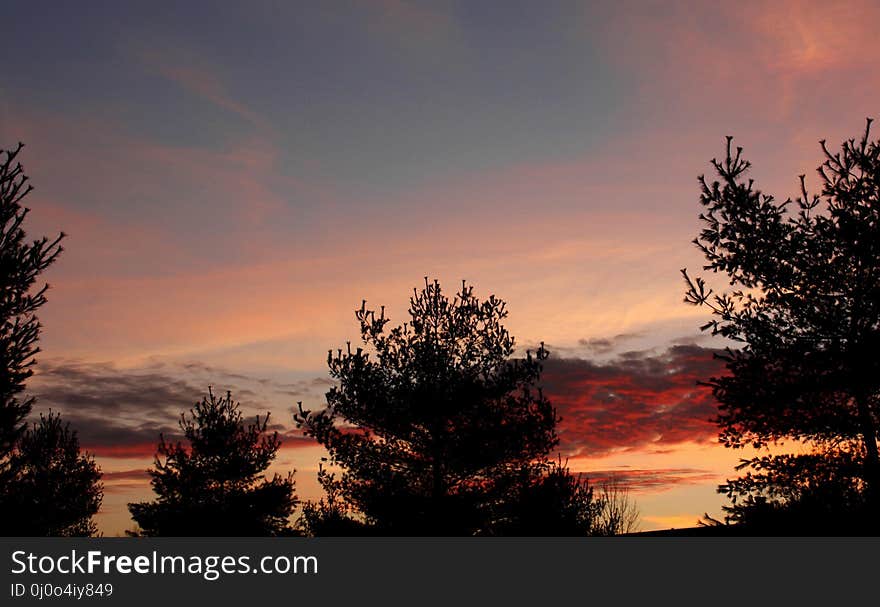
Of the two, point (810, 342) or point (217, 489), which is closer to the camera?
point (810, 342)

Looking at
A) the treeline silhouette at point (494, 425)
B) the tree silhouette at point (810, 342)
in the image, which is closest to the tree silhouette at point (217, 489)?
the treeline silhouette at point (494, 425)

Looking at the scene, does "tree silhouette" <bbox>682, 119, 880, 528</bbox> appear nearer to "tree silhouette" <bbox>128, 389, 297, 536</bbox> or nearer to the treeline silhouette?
the treeline silhouette

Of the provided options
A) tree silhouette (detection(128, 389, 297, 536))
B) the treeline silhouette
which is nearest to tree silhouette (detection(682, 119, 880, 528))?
the treeline silhouette

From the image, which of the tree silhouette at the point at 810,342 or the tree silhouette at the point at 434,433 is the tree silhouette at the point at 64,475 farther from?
the tree silhouette at the point at 810,342

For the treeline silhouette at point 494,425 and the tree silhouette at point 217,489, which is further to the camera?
the tree silhouette at point 217,489

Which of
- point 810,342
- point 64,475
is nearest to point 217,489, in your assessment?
point 64,475

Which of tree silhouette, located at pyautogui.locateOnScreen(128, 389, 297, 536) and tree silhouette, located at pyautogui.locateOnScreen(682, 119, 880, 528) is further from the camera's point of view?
tree silhouette, located at pyautogui.locateOnScreen(128, 389, 297, 536)

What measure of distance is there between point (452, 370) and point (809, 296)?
495 inches

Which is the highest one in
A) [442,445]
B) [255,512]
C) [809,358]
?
[809,358]

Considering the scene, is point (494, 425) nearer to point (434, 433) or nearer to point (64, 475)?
point (434, 433)
